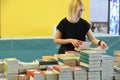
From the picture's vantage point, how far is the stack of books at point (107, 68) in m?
2.16

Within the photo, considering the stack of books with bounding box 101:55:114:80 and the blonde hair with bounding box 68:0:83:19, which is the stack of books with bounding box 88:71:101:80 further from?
the blonde hair with bounding box 68:0:83:19

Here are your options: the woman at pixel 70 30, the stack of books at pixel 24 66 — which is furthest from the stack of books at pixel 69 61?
the woman at pixel 70 30

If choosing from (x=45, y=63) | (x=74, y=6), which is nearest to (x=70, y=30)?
(x=74, y=6)

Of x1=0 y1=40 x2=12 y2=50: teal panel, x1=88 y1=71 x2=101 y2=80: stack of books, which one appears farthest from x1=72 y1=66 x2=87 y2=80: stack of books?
x1=0 y1=40 x2=12 y2=50: teal panel

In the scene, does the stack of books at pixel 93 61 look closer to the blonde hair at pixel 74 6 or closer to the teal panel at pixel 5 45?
the blonde hair at pixel 74 6

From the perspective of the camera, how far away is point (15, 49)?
431 centimetres

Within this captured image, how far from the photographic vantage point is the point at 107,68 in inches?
85.5

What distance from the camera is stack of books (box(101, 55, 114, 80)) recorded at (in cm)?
216

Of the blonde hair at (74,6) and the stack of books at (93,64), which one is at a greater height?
the blonde hair at (74,6)

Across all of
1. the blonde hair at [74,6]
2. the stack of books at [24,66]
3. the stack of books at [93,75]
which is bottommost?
the stack of books at [93,75]

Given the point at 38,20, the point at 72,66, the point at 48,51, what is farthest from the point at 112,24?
the point at 72,66

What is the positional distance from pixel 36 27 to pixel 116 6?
11.7 feet

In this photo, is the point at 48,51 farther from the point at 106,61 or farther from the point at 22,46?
the point at 106,61

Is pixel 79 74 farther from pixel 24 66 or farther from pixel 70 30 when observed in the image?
pixel 70 30
